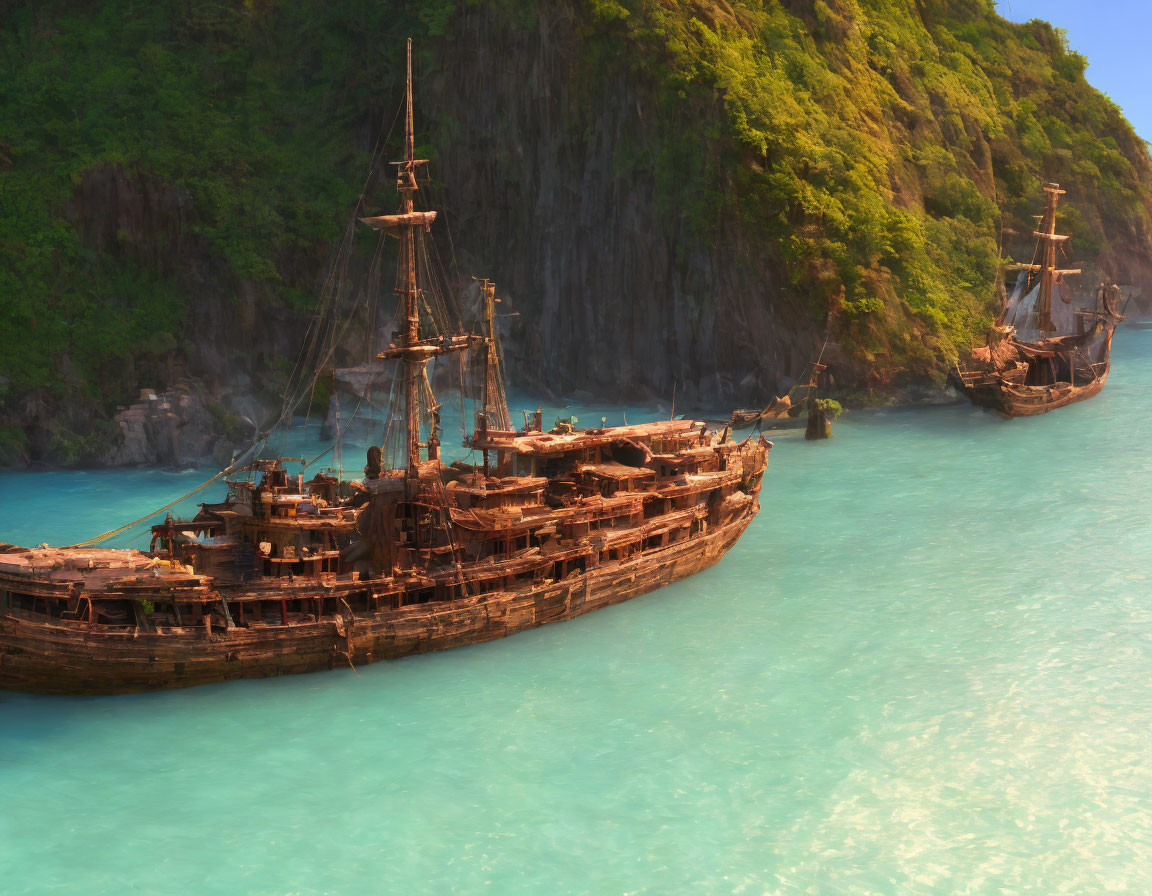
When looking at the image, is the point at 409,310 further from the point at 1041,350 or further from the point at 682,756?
the point at 1041,350

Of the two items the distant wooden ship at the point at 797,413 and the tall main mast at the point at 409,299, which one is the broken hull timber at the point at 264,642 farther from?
the distant wooden ship at the point at 797,413

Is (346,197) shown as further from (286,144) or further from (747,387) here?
(747,387)

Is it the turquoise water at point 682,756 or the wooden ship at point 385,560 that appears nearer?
the turquoise water at point 682,756

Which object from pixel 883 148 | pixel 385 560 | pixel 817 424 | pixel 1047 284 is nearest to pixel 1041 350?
pixel 1047 284

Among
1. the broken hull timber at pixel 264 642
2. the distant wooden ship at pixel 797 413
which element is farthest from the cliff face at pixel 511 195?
the broken hull timber at pixel 264 642

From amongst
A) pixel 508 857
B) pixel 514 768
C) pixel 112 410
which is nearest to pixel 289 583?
pixel 514 768

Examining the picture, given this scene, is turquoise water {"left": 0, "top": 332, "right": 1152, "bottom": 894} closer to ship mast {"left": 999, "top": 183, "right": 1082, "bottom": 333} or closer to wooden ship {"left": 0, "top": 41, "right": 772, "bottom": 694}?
wooden ship {"left": 0, "top": 41, "right": 772, "bottom": 694}
